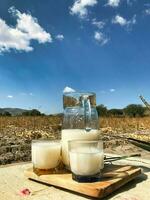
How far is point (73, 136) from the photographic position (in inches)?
42.5

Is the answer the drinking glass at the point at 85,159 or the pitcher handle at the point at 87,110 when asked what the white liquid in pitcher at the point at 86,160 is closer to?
the drinking glass at the point at 85,159

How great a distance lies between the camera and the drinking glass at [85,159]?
0.96 meters

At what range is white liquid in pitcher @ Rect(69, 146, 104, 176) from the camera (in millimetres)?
960

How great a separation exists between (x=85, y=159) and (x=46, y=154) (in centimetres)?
17

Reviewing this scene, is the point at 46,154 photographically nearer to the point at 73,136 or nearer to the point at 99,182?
the point at 73,136

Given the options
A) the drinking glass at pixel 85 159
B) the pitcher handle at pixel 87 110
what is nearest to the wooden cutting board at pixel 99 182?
the drinking glass at pixel 85 159

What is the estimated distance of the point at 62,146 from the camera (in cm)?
112

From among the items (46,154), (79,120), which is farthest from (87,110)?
(46,154)

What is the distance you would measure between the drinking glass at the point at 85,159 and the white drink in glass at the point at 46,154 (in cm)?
11

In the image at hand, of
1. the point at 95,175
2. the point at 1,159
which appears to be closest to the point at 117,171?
the point at 95,175

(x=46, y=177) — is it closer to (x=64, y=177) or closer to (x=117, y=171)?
(x=64, y=177)

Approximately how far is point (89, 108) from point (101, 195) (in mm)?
329

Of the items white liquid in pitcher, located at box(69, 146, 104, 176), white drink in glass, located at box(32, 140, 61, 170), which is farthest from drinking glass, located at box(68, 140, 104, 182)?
white drink in glass, located at box(32, 140, 61, 170)

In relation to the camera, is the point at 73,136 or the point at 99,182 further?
the point at 73,136
